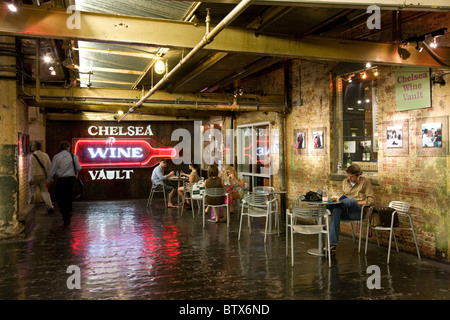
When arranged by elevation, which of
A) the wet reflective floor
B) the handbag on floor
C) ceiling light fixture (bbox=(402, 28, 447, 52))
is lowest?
the wet reflective floor

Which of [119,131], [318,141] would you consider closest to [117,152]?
[119,131]

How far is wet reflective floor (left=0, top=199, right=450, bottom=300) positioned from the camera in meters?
4.15

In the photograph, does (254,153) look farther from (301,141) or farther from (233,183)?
(301,141)

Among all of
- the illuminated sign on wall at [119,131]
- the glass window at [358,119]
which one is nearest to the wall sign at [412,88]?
the glass window at [358,119]

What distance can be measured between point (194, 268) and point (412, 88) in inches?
172

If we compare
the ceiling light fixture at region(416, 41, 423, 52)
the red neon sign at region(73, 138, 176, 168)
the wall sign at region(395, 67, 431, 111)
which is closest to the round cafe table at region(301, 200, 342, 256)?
the wall sign at region(395, 67, 431, 111)

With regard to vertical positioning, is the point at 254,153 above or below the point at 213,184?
above

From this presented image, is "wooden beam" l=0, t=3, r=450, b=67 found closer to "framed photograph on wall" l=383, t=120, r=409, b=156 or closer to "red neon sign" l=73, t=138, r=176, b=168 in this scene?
"framed photograph on wall" l=383, t=120, r=409, b=156

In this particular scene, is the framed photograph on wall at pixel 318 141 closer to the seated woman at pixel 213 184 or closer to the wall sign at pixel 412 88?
the wall sign at pixel 412 88

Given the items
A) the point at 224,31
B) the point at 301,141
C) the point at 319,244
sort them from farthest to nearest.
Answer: the point at 301,141, the point at 319,244, the point at 224,31

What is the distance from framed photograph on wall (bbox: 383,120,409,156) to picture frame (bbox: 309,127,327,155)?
155cm

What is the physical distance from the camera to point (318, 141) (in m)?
8.02

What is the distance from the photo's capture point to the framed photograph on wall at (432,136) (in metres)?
5.46
